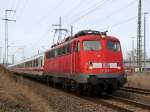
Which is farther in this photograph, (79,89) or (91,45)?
(79,89)

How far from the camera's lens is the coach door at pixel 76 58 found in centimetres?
2051

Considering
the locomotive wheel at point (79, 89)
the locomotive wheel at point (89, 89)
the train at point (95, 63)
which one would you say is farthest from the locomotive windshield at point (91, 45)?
the locomotive wheel at point (79, 89)

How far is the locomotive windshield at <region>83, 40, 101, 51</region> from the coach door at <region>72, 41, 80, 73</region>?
1.47ft

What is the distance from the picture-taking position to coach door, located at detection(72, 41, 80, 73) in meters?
20.5

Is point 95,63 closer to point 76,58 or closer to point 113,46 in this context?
point 76,58

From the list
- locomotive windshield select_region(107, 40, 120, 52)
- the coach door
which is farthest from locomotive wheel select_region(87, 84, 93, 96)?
locomotive windshield select_region(107, 40, 120, 52)

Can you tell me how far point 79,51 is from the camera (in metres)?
20.4

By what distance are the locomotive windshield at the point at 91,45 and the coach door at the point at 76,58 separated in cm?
45

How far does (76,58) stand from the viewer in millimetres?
20844

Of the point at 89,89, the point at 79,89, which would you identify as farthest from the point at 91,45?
the point at 79,89

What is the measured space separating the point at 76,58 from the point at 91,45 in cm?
109

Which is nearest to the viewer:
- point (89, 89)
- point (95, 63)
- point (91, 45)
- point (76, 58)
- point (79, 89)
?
point (95, 63)

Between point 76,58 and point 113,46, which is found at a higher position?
point 113,46

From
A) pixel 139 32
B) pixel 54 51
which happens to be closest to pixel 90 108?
pixel 54 51
